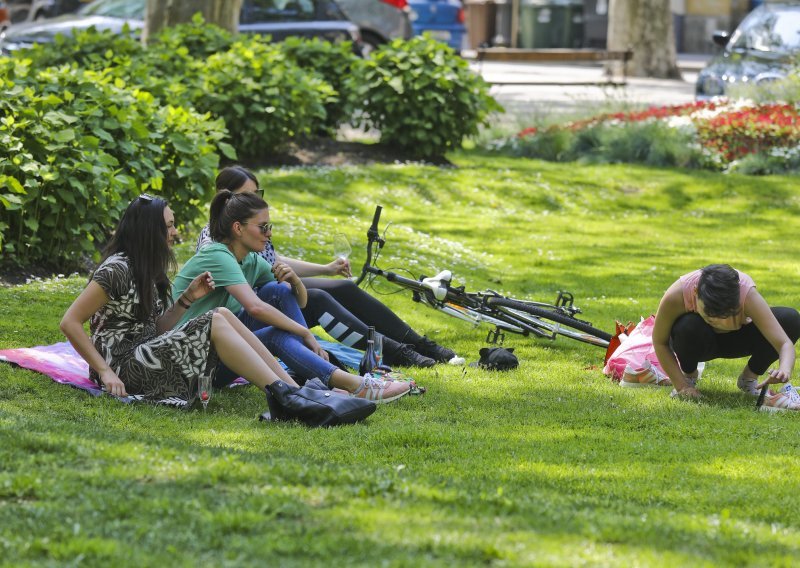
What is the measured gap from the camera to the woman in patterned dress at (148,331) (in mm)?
6438


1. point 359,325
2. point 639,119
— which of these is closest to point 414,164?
point 639,119

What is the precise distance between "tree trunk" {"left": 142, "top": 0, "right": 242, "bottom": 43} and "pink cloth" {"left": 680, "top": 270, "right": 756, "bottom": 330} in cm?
1115

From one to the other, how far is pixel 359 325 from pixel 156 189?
3239 mm

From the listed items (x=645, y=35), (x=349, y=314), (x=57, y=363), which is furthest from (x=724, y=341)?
(x=645, y=35)

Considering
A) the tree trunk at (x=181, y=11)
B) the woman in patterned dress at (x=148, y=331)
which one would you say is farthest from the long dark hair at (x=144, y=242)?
the tree trunk at (x=181, y=11)

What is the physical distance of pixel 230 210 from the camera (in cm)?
700

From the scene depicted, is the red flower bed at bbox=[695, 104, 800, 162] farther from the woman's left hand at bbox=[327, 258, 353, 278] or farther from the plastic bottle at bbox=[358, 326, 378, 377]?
the plastic bottle at bbox=[358, 326, 378, 377]

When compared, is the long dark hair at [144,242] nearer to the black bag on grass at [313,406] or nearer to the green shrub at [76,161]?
the black bag on grass at [313,406]

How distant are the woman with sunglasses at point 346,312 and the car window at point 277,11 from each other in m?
12.3

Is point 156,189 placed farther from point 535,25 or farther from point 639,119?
point 535,25

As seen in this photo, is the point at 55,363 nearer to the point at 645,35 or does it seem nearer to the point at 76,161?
the point at 76,161

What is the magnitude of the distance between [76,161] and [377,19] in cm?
1418

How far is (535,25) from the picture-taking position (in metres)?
38.4

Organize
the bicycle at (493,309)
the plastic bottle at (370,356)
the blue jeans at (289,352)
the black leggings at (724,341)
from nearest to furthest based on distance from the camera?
1. the blue jeans at (289,352)
2. the black leggings at (724,341)
3. the plastic bottle at (370,356)
4. the bicycle at (493,309)
